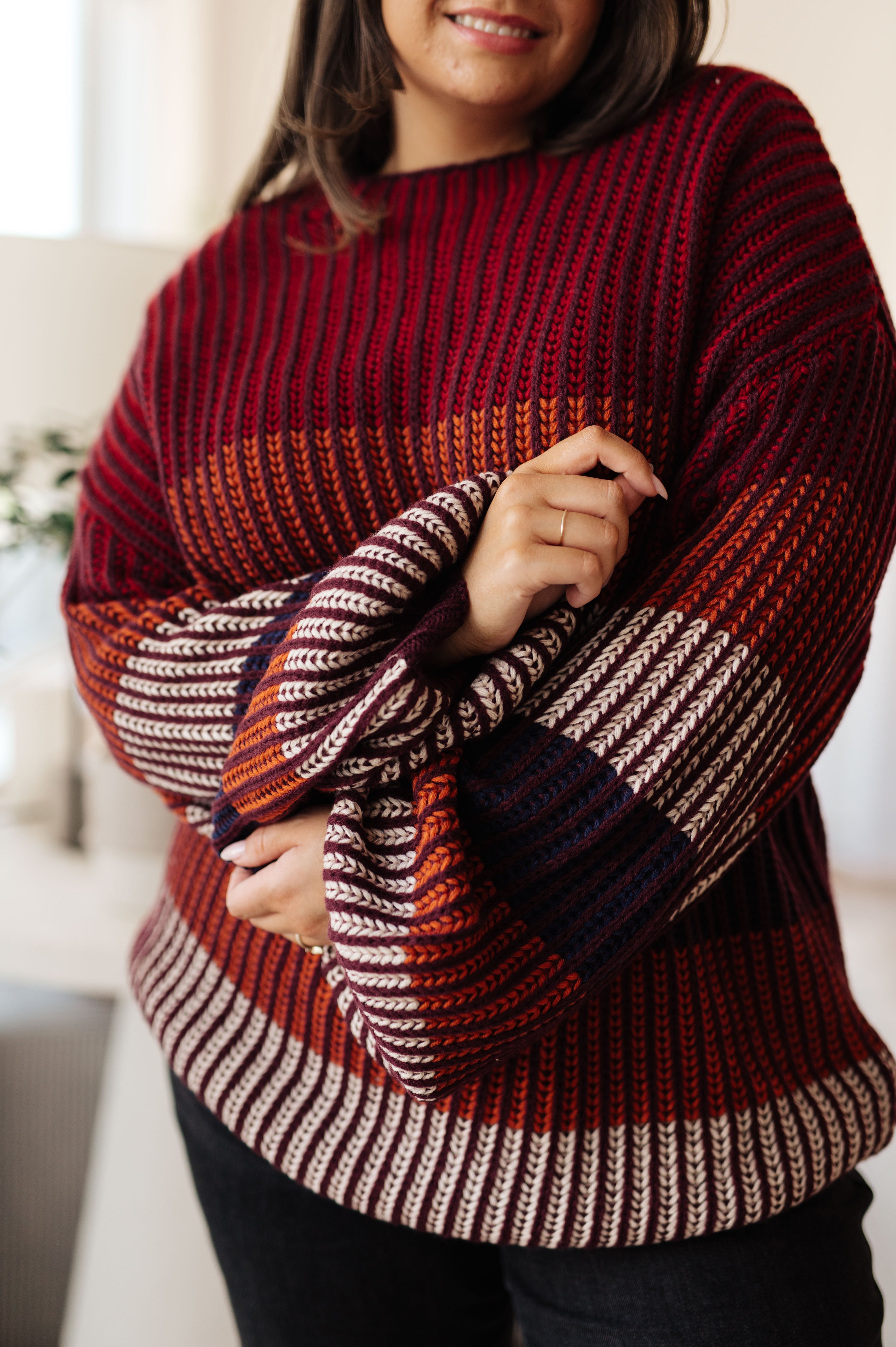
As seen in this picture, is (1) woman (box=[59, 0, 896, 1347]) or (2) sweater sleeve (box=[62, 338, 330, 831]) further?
(2) sweater sleeve (box=[62, 338, 330, 831])

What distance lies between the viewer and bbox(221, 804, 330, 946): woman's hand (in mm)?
627

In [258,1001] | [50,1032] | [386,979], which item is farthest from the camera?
[50,1032]

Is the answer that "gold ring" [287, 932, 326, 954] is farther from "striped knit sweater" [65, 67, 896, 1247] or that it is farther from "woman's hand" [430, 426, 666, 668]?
"woman's hand" [430, 426, 666, 668]

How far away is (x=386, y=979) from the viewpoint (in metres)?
0.54

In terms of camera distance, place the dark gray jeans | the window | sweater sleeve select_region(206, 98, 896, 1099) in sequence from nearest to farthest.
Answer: sweater sleeve select_region(206, 98, 896, 1099)
the dark gray jeans
the window

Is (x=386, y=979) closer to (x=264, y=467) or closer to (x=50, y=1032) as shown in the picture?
(x=264, y=467)

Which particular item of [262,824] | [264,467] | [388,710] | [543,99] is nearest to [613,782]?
[388,710]

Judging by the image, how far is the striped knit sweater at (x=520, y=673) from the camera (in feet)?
1.87

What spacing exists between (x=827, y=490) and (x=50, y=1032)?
1255 mm

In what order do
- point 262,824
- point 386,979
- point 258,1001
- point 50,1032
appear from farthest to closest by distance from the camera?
point 50,1032 < point 258,1001 < point 262,824 < point 386,979

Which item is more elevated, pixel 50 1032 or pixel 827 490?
pixel 827 490

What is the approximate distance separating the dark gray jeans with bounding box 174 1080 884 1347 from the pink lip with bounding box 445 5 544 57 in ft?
2.47

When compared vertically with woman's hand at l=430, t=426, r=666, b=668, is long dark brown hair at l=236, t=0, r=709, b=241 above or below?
above

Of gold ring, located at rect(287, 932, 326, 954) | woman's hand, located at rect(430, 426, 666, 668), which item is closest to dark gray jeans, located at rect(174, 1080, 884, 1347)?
gold ring, located at rect(287, 932, 326, 954)
